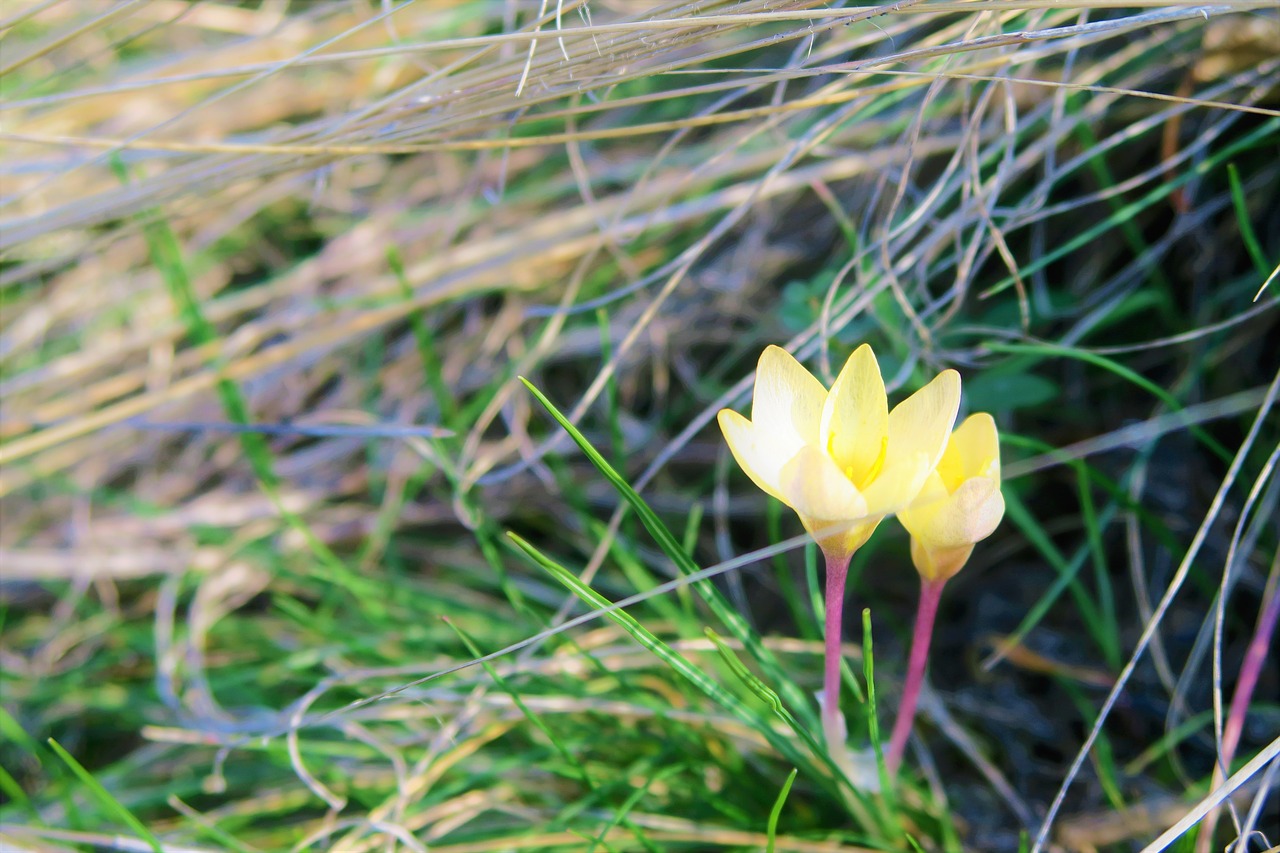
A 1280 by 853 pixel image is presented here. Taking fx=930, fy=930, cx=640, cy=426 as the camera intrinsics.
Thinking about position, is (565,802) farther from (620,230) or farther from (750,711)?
(620,230)

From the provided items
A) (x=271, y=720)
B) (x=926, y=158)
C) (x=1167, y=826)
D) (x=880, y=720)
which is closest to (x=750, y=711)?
(x=880, y=720)

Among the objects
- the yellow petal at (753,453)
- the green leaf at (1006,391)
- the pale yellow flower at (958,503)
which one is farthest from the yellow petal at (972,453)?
the green leaf at (1006,391)

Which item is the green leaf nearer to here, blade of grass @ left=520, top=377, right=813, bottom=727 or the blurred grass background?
the blurred grass background

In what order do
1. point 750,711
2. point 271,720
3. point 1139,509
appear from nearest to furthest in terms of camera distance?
point 750,711, point 1139,509, point 271,720

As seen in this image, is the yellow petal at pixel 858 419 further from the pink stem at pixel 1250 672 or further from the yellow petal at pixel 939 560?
the pink stem at pixel 1250 672

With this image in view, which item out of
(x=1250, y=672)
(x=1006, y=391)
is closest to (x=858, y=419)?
(x=1006, y=391)

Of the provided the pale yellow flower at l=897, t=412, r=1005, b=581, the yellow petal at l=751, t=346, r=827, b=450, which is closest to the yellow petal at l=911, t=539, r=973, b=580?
the pale yellow flower at l=897, t=412, r=1005, b=581
